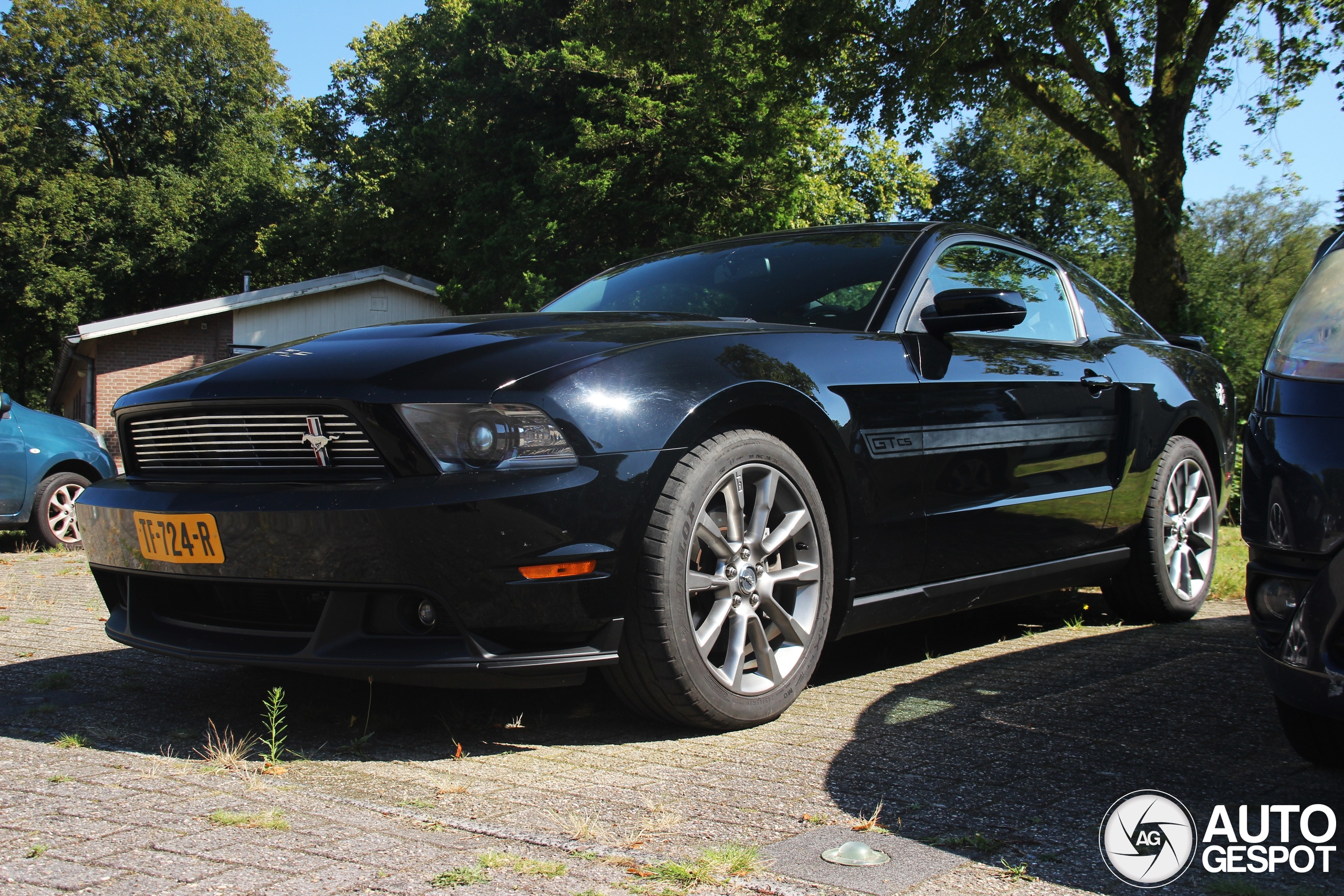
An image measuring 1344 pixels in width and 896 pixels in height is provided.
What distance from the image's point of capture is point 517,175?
27.8m

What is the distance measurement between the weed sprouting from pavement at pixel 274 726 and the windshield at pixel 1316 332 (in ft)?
7.96

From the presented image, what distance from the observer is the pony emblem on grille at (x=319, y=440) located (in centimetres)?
279

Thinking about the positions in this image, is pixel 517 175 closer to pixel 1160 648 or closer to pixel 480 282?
pixel 480 282

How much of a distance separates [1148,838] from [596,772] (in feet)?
3.92

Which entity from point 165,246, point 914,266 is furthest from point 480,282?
point 914,266

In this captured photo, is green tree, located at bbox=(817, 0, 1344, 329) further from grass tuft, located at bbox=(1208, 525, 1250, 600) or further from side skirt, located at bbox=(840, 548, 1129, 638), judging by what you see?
side skirt, located at bbox=(840, 548, 1129, 638)

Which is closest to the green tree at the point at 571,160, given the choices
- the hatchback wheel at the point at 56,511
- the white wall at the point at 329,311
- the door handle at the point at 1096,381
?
the white wall at the point at 329,311

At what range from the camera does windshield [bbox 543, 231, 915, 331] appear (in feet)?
12.4

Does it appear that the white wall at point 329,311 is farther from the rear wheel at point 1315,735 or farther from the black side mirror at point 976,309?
the rear wheel at point 1315,735

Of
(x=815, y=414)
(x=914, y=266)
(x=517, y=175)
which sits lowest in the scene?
(x=815, y=414)

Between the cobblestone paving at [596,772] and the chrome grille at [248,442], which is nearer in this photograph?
the cobblestone paving at [596,772]

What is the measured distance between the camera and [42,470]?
8.37 metres

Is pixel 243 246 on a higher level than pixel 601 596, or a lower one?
higher

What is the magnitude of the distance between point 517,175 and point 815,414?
1016 inches
